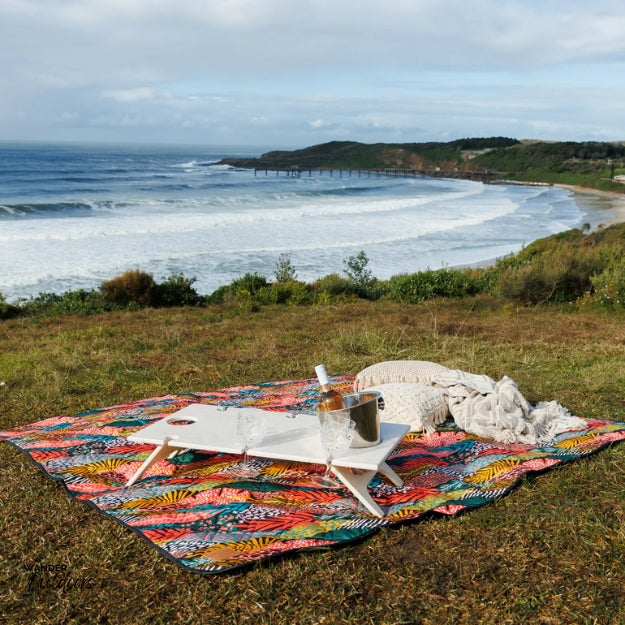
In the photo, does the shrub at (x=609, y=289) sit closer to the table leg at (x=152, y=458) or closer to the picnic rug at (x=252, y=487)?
the picnic rug at (x=252, y=487)

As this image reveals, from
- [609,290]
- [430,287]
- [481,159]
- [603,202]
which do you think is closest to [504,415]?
[609,290]

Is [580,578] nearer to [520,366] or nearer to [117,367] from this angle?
[520,366]

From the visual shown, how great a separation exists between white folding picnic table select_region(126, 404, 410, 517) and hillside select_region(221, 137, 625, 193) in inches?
1874

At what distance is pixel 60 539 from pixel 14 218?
24.9 m

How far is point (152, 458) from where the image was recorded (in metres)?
3.15

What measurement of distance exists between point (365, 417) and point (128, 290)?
31.4 ft

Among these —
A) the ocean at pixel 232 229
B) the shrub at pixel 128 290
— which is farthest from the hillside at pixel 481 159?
the shrub at pixel 128 290

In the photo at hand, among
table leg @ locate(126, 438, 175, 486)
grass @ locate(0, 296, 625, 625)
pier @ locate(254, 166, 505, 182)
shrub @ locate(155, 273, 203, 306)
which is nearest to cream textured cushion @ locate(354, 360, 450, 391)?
grass @ locate(0, 296, 625, 625)

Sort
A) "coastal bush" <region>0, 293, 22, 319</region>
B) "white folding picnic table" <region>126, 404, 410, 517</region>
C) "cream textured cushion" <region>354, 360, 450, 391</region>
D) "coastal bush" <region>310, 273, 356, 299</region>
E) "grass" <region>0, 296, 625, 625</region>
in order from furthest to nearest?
"coastal bush" <region>310, 273, 356, 299</region>, "coastal bush" <region>0, 293, 22, 319</region>, "cream textured cushion" <region>354, 360, 450, 391</region>, "white folding picnic table" <region>126, 404, 410, 517</region>, "grass" <region>0, 296, 625, 625</region>

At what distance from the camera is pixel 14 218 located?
992 inches

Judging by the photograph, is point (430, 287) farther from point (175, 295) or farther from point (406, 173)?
point (406, 173)

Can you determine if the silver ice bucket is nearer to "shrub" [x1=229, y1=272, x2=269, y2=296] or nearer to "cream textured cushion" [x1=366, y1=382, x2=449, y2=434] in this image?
"cream textured cushion" [x1=366, y1=382, x2=449, y2=434]

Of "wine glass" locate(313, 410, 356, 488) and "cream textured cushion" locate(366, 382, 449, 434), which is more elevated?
"wine glass" locate(313, 410, 356, 488)

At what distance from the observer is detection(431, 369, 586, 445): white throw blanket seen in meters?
3.85
